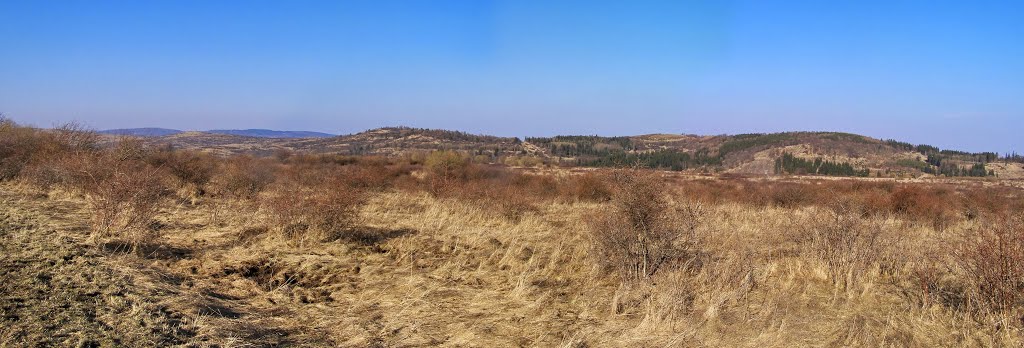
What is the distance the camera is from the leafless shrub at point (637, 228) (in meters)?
6.91

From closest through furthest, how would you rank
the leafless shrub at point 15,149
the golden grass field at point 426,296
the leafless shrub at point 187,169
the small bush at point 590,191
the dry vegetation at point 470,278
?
the golden grass field at point 426,296 → the dry vegetation at point 470,278 → the leafless shrub at point 15,149 → the leafless shrub at point 187,169 → the small bush at point 590,191

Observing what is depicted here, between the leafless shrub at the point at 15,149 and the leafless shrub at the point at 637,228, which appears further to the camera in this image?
the leafless shrub at the point at 15,149

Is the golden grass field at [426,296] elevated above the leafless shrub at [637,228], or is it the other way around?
the leafless shrub at [637,228]

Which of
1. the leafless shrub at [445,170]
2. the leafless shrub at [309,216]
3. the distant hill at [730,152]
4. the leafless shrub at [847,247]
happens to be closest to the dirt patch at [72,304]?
the leafless shrub at [309,216]

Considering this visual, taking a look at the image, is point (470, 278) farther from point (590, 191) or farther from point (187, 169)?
point (187, 169)

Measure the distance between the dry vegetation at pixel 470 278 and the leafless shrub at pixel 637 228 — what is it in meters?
0.03

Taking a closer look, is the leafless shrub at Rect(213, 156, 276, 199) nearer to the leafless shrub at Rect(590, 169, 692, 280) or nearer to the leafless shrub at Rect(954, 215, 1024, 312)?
the leafless shrub at Rect(590, 169, 692, 280)

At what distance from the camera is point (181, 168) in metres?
15.3

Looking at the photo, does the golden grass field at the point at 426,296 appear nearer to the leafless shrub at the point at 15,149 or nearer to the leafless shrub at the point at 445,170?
the leafless shrub at the point at 445,170

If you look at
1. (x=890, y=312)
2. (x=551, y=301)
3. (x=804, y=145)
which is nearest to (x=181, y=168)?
(x=551, y=301)

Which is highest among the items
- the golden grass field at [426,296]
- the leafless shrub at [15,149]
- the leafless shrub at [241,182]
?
the leafless shrub at [15,149]

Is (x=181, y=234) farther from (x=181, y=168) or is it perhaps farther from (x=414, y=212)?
(x=181, y=168)

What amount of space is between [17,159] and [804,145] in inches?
3106

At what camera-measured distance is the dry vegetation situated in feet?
15.3
